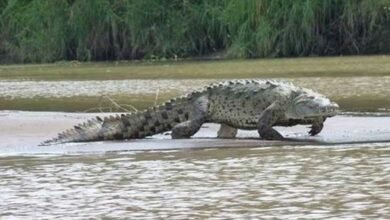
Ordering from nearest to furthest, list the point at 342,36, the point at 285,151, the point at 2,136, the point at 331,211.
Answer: the point at 331,211 → the point at 285,151 → the point at 2,136 → the point at 342,36

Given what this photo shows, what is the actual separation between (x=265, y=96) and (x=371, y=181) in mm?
3629

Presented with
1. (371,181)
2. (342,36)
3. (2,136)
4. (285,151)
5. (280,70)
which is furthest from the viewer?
(342,36)

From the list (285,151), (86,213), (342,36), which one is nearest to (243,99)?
(285,151)

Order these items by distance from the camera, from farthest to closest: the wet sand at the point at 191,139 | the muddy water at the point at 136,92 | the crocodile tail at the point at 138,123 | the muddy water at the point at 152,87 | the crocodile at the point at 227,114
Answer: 1. the muddy water at the point at 152,87
2. the muddy water at the point at 136,92
3. the crocodile tail at the point at 138,123
4. the crocodile at the point at 227,114
5. the wet sand at the point at 191,139

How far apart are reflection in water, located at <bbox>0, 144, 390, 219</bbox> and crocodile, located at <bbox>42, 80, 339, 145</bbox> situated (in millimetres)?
1048

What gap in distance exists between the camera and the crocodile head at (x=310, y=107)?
11.0 m

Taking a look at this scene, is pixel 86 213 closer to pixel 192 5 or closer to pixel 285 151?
pixel 285 151

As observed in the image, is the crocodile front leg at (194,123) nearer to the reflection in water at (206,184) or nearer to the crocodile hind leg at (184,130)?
the crocodile hind leg at (184,130)

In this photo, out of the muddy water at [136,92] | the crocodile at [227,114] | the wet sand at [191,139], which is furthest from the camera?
the muddy water at [136,92]

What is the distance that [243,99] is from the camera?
1143cm

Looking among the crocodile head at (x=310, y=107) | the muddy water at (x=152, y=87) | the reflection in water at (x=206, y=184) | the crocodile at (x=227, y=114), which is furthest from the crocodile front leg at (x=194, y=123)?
the muddy water at (x=152, y=87)

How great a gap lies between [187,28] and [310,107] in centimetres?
2626

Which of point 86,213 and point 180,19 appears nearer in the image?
point 86,213

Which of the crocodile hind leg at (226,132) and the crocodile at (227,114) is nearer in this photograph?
the crocodile at (227,114)
